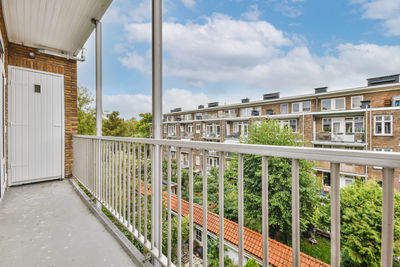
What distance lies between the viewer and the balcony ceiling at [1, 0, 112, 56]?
2.42 metres

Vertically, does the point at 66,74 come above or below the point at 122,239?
above

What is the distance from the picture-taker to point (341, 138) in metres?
3.92

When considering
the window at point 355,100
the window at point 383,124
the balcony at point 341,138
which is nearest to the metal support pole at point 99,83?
the balcony at point 341,138

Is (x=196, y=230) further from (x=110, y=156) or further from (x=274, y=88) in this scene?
(x=274, y=88)

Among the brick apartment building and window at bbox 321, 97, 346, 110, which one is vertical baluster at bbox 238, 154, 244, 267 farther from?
window at bbox 321, 97, 346, 110

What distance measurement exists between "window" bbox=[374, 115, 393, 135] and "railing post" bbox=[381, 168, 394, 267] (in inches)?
143

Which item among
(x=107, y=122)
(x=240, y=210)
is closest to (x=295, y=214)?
(x=240, y=210)

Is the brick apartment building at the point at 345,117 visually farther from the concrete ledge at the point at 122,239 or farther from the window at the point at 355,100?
the concrete ledge at the point at 122,239

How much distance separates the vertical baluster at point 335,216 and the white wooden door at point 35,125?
4.13 metres

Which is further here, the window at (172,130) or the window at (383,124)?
the window at (172,130)

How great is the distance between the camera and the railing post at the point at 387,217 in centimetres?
47

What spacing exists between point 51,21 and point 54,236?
2.77 metres

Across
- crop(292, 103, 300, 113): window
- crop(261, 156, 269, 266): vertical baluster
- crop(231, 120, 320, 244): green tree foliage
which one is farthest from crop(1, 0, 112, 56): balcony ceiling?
crop(292, 103, 300, 113): window

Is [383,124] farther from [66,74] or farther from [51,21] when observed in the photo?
[66,74]
